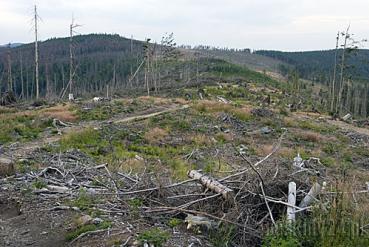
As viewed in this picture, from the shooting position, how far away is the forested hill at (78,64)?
76.8 metres

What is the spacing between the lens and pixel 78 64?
54594mm

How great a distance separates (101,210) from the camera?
6.16m

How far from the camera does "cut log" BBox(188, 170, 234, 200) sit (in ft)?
19.4

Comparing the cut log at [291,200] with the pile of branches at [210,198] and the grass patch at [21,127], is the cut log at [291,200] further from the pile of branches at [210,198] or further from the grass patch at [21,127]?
the grass patch at [21,127]

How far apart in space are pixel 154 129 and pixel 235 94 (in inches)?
1061

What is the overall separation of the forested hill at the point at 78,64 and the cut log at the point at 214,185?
47496 mm

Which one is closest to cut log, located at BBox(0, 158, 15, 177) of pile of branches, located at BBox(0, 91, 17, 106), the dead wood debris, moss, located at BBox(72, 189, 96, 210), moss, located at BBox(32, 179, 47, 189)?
moss, located at BBox(32, 179, 47, 189)

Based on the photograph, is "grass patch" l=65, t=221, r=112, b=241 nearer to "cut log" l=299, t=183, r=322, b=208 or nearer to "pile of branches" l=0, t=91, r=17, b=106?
"cut log" l=299, t=183, r=322, b=208

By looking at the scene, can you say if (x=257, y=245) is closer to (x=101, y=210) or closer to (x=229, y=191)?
(x=229, y=191)

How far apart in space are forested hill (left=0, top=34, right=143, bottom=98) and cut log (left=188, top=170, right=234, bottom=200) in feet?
156

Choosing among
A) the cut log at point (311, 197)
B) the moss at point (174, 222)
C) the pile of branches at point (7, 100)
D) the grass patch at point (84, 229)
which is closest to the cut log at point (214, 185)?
the moss at point (174, 222)

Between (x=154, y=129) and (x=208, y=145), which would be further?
(x=154, y=129)

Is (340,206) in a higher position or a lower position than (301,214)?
higher

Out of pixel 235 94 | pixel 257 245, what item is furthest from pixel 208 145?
pixel 235 94
